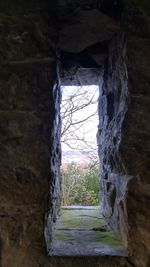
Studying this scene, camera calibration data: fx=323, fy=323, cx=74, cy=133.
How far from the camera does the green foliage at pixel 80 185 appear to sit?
10.6ft

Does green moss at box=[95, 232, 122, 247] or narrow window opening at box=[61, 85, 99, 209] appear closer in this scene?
green moss at box=[95, 232, 122, 247]

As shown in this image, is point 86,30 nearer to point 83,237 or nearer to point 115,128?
point 115,128

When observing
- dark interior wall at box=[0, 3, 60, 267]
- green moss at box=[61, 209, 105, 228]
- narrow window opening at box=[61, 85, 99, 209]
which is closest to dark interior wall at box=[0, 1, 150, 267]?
dark interior wall at box=[0, 3, 60, 267]

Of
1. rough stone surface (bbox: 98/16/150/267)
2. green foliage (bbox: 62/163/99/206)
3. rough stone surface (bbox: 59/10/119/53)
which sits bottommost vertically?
green foliage (bbox: 62/163/99/206)

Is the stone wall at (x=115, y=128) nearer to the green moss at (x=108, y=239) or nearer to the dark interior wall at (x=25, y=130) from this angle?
the green moss at (x=108, y=239)

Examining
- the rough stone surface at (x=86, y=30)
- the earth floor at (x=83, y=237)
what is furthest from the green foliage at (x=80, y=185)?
the rough stone surface at (x=86, y=30)

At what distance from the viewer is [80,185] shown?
3373mm

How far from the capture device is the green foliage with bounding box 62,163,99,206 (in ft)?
10.6

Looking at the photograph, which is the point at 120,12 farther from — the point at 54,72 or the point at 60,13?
the point at 54,72

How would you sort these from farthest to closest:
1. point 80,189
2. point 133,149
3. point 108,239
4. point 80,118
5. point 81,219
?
point 80,118 < point 80,189 < point 81,219 < point 108,239 < point 133,149

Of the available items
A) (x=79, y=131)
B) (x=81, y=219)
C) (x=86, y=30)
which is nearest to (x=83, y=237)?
(x=81, y=219)

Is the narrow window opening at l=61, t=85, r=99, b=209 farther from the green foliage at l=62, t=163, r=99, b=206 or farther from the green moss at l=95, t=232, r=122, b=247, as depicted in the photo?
the green moss at l=95, t=232, r=122, b=247

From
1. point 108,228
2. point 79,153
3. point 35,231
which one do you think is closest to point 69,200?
point 79,153

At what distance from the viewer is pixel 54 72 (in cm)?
145
